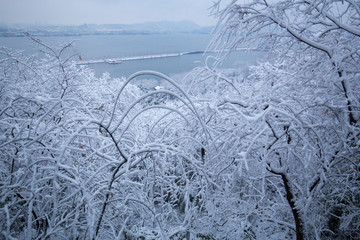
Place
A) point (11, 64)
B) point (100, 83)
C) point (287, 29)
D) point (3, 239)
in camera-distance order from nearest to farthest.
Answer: point (3, 239) < point (287, 29) < point (11, 64) < point (100, 83)

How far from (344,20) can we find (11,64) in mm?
10285

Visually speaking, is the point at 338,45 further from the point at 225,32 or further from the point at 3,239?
the point at 3,239

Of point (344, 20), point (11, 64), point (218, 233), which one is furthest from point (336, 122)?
point (11, 64)

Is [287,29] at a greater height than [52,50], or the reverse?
[287,29]

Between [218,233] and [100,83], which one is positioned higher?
[100,83]

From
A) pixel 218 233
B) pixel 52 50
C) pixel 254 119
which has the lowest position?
pixel 218 233

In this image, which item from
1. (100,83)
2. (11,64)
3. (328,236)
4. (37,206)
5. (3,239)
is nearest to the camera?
(3,239)

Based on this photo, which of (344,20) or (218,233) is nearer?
(344,20)

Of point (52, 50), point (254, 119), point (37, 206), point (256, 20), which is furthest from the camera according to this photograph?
point (52, 50)

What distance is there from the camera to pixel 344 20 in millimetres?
3670

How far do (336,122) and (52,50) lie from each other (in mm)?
7866

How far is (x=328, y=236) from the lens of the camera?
15.5ft

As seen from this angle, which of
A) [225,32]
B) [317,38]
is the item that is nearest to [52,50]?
[225,32]

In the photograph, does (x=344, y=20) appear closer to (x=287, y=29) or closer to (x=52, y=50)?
(x=287, y=29)
